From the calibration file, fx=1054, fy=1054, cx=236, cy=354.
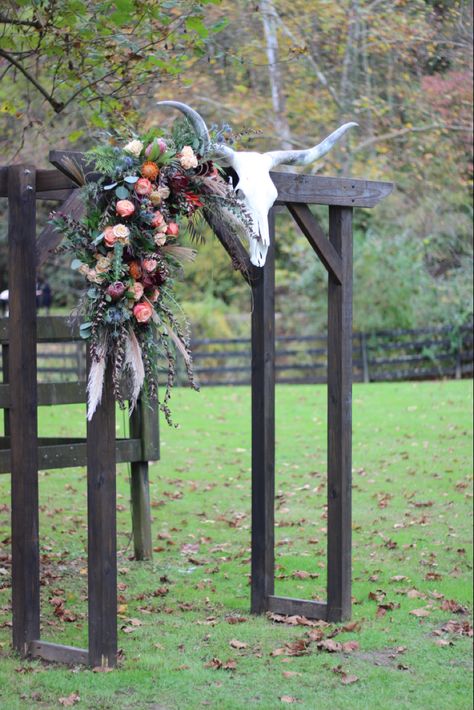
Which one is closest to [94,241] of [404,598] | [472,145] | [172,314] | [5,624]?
[172,314]

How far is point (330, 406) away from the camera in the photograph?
273 inches

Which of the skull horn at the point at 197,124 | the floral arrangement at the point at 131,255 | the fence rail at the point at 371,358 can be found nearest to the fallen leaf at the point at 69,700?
the floral arrangement at the point at 131,255

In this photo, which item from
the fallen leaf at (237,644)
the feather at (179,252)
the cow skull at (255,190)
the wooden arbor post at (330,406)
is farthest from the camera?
the wooden arbor post at (330,406)

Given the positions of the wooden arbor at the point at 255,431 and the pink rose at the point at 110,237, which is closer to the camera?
the pink rose at the point at 110,237

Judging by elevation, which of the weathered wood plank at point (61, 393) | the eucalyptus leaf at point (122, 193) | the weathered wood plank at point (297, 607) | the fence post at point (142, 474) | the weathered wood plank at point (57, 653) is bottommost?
the weathered wood plank at point (297, 607)

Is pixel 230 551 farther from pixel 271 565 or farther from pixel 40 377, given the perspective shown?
pixel 40 377

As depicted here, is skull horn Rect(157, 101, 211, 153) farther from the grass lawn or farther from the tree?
the grass lawn

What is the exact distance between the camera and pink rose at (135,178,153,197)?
17.4 ft

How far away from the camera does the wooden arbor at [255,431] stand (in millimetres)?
5621

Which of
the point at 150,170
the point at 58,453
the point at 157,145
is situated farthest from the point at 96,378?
the point at 58,453

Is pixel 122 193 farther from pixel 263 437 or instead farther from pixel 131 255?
pixel 263 437

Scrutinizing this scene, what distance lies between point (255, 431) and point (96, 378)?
1.97 meters

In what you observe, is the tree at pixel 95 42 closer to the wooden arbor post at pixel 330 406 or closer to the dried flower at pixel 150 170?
the wooden arbor post at pixel 330 406

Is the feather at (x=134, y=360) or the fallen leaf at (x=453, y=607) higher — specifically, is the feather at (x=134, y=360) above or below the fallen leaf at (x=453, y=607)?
above
